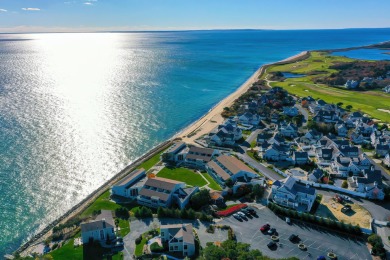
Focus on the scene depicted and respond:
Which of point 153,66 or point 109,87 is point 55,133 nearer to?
point 109,87

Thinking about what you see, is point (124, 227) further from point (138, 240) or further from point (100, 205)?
point (100, 205)

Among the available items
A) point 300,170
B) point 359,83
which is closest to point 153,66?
point 359,83

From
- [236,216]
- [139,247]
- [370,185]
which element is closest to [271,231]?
[236,216]

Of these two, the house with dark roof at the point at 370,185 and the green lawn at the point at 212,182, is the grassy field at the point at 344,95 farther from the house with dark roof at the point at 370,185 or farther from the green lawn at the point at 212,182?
the green lawn at the point at 212,182

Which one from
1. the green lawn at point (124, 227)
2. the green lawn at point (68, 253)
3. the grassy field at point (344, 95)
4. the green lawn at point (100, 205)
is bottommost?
the green lawn at point (68, 253)

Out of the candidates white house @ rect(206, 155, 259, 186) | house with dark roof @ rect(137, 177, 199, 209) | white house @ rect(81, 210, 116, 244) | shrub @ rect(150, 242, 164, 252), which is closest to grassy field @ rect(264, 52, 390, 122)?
white house @ rect(206, 155, 259, 186)

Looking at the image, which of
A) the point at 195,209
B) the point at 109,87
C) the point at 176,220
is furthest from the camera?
the point at 109,87

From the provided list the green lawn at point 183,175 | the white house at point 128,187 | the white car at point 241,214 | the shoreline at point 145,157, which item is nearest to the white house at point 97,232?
the shoreline at point 145,157
